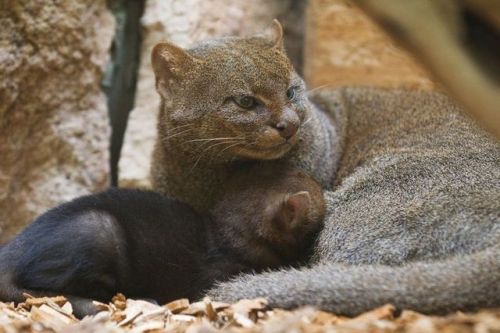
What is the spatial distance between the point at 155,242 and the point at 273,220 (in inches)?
25.9

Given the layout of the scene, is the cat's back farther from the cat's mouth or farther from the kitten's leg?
the kitten's leg

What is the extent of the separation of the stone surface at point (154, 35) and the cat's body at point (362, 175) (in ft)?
2.20

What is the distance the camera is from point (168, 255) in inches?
151

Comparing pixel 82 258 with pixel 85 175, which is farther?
pixel 85 175

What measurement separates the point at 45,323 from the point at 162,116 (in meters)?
1.67

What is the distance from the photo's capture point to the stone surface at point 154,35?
5.36 metres

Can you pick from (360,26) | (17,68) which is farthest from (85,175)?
(360,26)

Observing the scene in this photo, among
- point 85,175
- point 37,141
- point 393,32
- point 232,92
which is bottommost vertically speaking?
point 85,175

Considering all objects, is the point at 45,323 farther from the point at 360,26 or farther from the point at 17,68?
the point at 360,26

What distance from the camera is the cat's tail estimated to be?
9.66 ft

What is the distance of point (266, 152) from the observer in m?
4.14

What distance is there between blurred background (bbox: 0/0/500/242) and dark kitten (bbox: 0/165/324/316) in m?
1.09

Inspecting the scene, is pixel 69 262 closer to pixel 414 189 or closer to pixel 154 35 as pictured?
pixel 414 189

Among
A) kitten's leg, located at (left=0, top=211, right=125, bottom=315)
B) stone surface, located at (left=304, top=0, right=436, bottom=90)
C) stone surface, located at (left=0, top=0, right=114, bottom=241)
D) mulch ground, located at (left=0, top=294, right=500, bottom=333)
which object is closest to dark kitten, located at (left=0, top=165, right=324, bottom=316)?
kitten's leg, located at (left=0, top=211, right=125, bottom=315)
